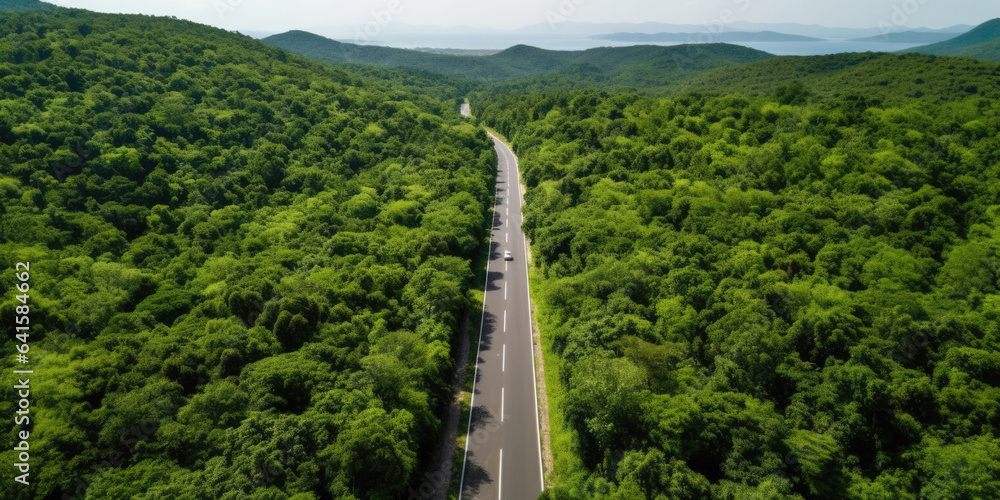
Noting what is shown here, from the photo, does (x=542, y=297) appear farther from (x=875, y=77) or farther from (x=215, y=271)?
(x=875, y=77)

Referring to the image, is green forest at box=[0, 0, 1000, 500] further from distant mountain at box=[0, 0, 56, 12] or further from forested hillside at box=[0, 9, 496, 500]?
distant mountain at box=[0, 0, 56, 12]

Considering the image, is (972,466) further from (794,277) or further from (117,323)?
(117,323)

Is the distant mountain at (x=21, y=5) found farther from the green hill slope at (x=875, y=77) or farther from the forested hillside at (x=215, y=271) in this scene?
the green hill slope at (x=875, y=77)

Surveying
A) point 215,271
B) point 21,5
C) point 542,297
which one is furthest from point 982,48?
point 21,5

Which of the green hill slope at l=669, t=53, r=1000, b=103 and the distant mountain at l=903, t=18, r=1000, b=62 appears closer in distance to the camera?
the green hill slope at l=669, t=53, r=1000, b=103

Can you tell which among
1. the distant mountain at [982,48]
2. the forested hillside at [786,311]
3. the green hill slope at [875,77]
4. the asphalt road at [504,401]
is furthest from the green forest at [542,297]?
the distant mountain at [982,48]

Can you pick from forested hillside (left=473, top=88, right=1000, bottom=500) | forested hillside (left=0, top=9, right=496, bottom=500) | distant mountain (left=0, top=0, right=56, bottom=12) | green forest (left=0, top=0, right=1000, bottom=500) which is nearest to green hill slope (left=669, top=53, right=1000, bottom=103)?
forested hillside (left=473, top=88, right=1000, bottom=500)

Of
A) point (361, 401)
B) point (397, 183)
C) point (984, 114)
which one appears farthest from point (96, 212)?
point (984, 114)
